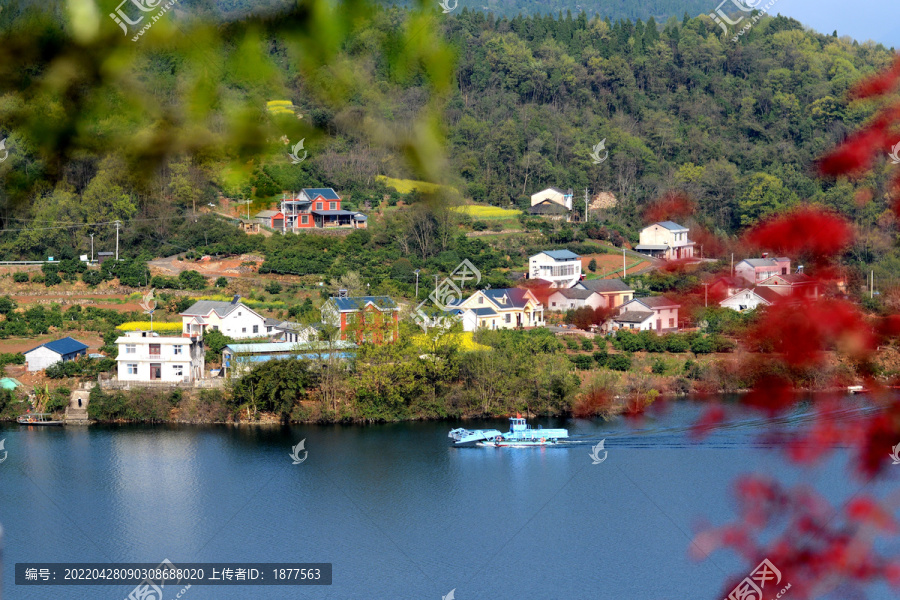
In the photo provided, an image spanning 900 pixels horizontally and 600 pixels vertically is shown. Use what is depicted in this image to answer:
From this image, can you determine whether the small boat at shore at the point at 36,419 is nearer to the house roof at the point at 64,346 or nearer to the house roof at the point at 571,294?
the house roof at the point at 64,346

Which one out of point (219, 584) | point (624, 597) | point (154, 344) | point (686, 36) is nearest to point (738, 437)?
point (624, 597)

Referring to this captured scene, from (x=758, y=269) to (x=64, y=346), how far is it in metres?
9.14

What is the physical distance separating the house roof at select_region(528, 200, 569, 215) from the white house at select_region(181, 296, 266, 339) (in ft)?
20.0

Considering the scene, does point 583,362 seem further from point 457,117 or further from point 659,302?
point 457,117

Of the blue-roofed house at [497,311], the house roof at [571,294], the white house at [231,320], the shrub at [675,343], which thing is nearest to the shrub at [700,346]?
the shrub at [675,343]

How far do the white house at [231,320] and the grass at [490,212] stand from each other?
4.71 metres

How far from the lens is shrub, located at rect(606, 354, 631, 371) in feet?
30.0

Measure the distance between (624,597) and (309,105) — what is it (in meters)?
4.74

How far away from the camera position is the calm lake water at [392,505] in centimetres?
548

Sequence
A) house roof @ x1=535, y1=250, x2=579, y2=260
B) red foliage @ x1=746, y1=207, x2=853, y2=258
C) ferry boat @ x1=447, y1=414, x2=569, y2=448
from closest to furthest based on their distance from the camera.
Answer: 1. red foliage @ x1=746, y1=207, x2=853, y2=258
2. ferry boat @ x1=447, y1=414, x2=569, y2=448
3. house roof @ x1=535, y1=250, x2=579, y2=260

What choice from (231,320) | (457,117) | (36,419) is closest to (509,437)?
(231,320)

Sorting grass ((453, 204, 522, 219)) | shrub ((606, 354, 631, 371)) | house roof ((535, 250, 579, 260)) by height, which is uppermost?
grass ((453, 204, 522, 219))

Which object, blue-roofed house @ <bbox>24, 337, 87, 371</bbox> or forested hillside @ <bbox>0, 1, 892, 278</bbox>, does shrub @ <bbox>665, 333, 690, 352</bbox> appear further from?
blue-roofed house @ <bbox>24, 337, 87, 371</bbox>

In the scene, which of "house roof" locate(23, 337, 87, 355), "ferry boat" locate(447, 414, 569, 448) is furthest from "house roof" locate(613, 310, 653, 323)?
"house roof" locate(23, 337, 87, 355)
